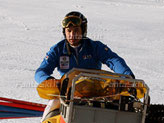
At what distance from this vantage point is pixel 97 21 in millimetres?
14375

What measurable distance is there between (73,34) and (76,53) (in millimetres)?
335

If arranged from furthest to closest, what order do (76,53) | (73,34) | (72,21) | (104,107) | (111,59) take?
(76,53) < (111,59) < (73,34) < (72,21) < (104,107)

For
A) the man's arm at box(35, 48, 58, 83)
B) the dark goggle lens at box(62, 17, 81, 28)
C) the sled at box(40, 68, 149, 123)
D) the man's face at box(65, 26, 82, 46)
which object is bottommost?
the sled at box(40, 68, 149, 123)

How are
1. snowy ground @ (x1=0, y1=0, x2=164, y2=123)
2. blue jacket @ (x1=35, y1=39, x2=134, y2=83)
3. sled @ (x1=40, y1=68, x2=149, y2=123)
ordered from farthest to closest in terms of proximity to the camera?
snowy ground @ (x1=0, y1=0, x2=164, y2=123) < blue jacket @ (x1=35, y1=39, x2=134, y2=83) < sled @ (x1=40, y1=68, x2=149, y2=123)

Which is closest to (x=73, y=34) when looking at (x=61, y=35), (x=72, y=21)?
(x=72, y=21)

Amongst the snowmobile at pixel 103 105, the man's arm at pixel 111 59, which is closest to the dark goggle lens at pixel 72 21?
the man's arm at pixel 111 59

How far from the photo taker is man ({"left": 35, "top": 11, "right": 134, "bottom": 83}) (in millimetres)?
4031

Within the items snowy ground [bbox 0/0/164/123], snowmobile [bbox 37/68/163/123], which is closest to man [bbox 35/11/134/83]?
snowmobile [bbox 37/68/163/123]

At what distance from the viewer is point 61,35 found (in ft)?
39.0

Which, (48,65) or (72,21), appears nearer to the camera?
(72,21)

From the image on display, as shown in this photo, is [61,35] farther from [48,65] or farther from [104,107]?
[104,107]

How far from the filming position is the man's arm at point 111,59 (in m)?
3.97

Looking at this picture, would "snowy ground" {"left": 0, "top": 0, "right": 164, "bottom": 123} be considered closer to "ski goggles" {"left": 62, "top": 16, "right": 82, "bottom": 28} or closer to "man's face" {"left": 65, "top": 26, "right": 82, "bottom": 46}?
"man's face" {"left": 65, "top": 26, "right": 82, "bottom": 46}

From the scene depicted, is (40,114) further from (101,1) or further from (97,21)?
(101,1)
